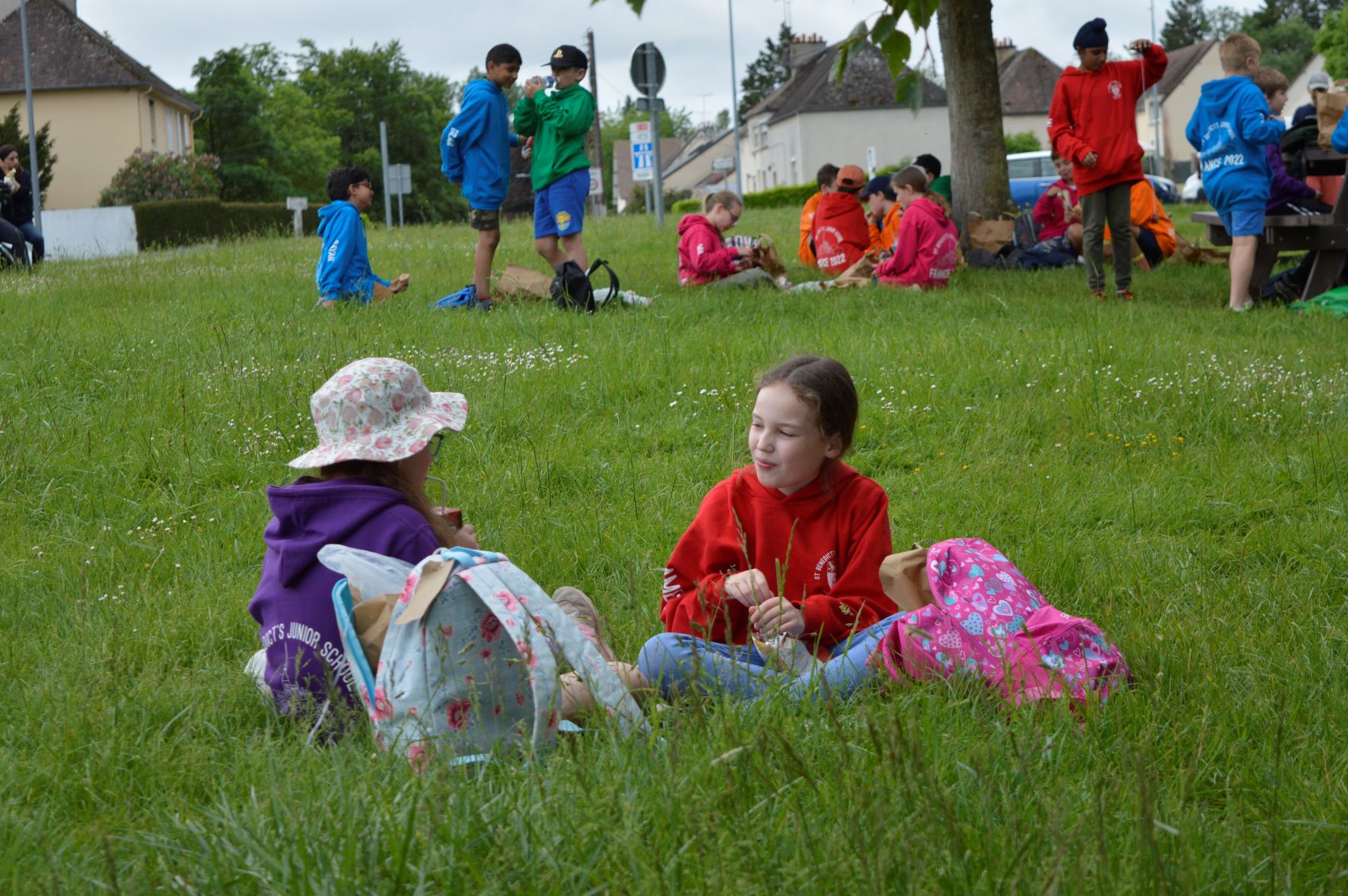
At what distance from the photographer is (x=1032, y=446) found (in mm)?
5945

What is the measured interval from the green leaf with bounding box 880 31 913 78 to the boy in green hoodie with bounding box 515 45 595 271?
750 cm

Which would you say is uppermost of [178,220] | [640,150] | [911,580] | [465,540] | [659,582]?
[640,150]

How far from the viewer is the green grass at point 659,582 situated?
214 cm

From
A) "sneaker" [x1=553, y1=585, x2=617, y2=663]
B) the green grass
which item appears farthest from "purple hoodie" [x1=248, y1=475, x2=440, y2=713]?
"sneaker" [x1=553, y1=585, x2=617, y2=663]

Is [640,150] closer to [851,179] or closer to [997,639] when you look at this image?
[851,179]

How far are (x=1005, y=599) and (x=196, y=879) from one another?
1.99m

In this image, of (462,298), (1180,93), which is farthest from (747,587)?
(1180,93)

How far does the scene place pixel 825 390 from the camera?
347 cm

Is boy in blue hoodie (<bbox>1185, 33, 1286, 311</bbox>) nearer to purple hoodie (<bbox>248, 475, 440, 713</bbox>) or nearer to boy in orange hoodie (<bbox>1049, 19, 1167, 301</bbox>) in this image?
boy in orange hoodie (<bbox>1049, 19, 1167, 301</bbox>)

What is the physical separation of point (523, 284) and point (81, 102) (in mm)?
52325

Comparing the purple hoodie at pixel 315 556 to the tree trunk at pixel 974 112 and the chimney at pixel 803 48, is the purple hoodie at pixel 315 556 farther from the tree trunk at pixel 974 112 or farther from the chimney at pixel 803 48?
the chimney at pixel 803 48

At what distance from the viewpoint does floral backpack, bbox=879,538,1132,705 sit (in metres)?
3.05

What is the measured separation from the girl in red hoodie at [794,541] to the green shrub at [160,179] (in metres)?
43.0

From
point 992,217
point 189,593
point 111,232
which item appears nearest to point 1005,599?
point 189,593
